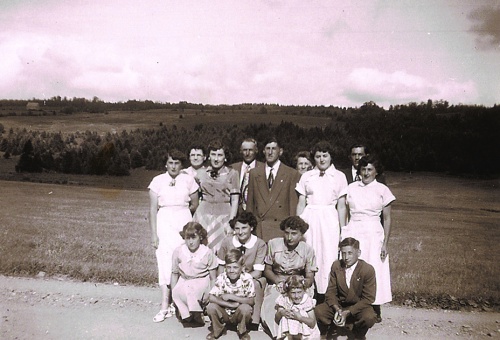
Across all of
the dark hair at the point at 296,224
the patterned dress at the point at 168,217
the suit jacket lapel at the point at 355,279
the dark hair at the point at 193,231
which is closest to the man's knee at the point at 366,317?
the suit jacket lapel at the point at 355,279

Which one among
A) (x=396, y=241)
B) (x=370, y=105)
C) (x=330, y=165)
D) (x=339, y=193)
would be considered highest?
(x=370, y=105)

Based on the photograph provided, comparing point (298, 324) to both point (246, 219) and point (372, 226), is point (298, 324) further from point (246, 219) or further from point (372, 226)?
point (372, 226)

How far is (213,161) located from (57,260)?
5.07 metres

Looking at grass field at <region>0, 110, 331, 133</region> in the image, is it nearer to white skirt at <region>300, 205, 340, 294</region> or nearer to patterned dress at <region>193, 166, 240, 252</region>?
patterned dress at <region>193, 166, 240, 252</region>

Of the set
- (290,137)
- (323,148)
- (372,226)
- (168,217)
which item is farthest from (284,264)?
(290,137)

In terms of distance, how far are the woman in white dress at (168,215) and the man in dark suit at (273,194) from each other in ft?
2.57

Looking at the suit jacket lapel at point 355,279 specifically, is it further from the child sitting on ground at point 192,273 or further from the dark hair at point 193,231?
the dark hair at point 193,231

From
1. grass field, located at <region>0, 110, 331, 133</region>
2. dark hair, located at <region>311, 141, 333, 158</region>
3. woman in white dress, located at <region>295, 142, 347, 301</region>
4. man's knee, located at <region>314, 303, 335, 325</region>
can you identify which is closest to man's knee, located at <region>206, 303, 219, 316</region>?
man's knee, located at <region>314, 303, 335, 325</region>

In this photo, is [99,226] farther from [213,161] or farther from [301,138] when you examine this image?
[213,161]

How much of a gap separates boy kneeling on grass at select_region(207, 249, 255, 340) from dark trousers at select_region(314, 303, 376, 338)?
648 mm

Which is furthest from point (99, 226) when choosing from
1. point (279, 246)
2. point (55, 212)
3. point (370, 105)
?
point (279, 246)

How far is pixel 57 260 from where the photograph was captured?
8000 millimetres

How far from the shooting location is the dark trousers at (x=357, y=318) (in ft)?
12.4

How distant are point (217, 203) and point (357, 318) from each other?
1861 millimetres
